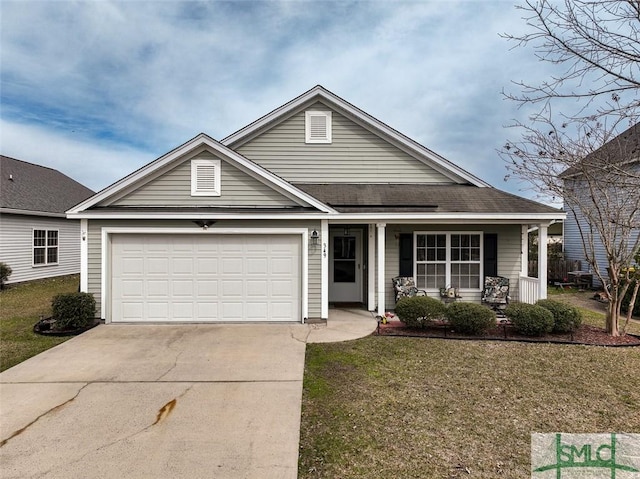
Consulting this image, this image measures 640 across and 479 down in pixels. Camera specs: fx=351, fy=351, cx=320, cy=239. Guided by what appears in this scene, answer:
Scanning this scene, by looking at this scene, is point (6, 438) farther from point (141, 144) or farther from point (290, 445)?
point (141, 144)

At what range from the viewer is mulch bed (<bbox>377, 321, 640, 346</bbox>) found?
6.88 metres

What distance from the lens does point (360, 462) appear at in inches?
125

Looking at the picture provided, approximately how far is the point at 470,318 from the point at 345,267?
4.21m

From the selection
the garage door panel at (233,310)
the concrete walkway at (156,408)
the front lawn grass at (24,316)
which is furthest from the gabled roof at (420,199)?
the front lawn grass at (24,316)

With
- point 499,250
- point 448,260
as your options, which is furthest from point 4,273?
point 499,250

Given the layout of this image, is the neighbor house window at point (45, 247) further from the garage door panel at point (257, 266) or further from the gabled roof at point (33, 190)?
the garage door panel at point (257, 266)

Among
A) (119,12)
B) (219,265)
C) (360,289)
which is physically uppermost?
(119,12)

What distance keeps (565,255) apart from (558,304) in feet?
41.7

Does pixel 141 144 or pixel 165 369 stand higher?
pixel 141 144

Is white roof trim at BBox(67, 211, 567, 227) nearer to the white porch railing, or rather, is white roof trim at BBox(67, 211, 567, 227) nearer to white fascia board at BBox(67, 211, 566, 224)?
white fascia board at BBox(67, 211, 566, 224)

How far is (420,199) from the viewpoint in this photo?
9.46 m

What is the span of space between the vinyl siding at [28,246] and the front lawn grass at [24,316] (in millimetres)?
543

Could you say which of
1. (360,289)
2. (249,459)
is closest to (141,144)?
(360,289)

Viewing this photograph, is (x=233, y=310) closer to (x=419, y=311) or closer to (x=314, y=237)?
(x=314, y=237)
